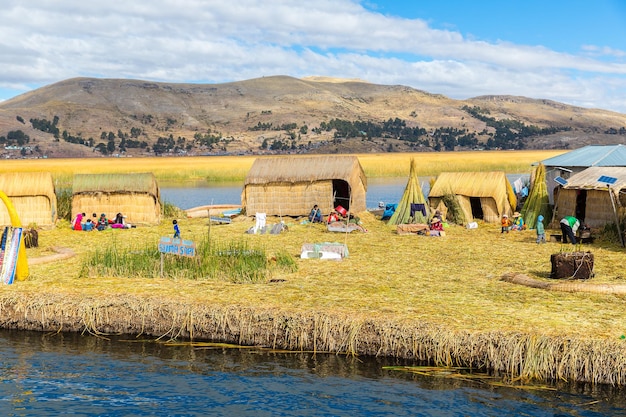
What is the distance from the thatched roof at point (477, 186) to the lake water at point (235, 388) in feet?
58.5

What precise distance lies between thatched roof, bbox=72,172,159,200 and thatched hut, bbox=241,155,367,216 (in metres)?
4.05

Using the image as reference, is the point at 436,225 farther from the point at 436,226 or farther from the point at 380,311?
the point at 380,311

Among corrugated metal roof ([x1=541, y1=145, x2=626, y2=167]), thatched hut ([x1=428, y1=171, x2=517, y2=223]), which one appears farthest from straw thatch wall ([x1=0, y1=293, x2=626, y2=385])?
corrugated metal roof ([x1=541, y1=145, x2=626, y2=167])

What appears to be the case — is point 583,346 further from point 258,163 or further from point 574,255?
point 258,163

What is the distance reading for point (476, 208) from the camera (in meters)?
31.7

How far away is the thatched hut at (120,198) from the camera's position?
29688 mm

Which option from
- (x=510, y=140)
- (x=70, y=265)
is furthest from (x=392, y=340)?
(x=510, y=140)

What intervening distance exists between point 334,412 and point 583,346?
12.8 ft

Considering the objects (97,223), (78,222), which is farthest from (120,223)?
(78,222)

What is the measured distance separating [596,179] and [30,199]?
1983cm

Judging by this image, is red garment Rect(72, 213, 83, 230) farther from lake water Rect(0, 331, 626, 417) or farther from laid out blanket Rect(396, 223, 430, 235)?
lake water Rect(0, 331, 626, 417)

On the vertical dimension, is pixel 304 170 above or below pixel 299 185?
above

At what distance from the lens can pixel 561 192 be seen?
2747cm

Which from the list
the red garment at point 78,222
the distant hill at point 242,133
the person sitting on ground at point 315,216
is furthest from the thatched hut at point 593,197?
the distant hill at point 242,133
